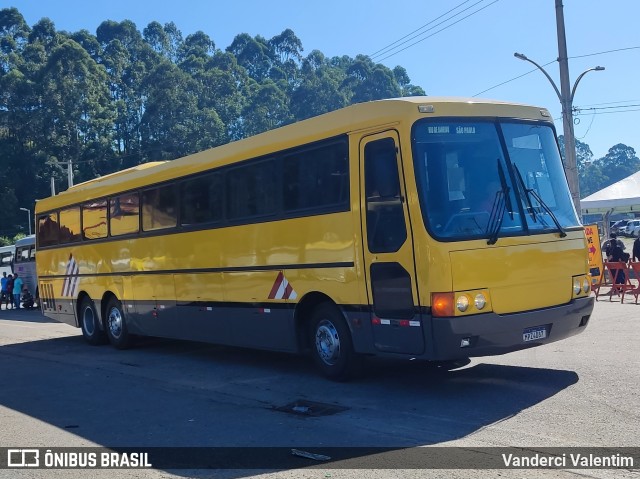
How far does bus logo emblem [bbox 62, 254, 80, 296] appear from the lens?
56.1ft

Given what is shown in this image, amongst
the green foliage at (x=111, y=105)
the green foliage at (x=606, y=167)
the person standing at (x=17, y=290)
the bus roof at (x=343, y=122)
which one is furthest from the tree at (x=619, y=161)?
the bus roof at (x=343, y=122)

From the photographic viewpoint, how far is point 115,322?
51.4 feet

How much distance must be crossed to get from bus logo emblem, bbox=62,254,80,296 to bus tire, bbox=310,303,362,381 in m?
8.88

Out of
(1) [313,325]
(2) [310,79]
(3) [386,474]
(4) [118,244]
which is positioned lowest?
(3) [386,474]

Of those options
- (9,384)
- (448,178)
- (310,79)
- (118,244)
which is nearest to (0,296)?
(118,244)

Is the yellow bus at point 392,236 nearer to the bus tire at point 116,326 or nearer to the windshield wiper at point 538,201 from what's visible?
the windshield wiper at point 538,201

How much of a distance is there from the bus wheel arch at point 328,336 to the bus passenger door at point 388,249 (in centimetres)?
76

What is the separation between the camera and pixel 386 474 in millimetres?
5871

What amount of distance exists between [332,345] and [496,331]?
8.09 feet

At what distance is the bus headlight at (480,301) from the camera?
802 cm

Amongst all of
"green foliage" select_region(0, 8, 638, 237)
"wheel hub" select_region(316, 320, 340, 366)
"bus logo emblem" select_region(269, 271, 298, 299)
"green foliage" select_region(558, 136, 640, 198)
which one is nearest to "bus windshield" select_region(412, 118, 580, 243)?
"wheel hub" select_region(316, 320, 340, 366)

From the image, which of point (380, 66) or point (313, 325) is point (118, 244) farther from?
point (380, 66)

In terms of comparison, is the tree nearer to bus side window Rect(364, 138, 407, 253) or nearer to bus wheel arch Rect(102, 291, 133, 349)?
bus wheel arch Rect(102, 291, 133, 349)

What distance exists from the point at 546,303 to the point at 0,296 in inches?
1421
